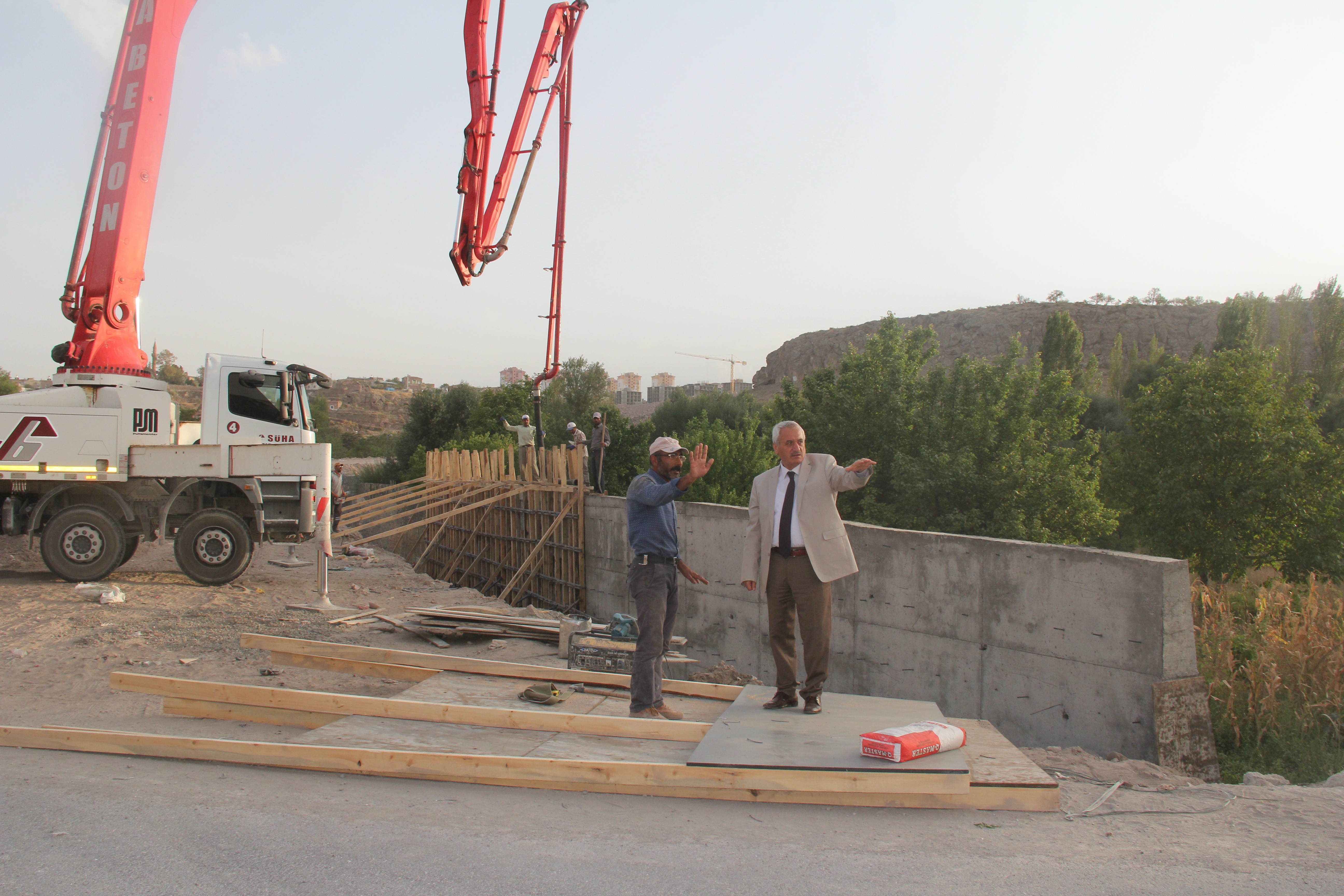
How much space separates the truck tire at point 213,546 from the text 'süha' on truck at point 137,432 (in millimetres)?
18

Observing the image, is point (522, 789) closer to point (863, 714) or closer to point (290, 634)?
point (863, 714)

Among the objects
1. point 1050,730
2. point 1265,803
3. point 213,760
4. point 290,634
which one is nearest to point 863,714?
point 1050,730

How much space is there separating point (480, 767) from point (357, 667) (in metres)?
3.05

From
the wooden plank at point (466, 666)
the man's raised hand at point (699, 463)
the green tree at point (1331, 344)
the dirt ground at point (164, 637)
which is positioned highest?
the green tree at point (1331, 344)

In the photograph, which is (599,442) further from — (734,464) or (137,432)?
(734,464)

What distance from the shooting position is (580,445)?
579 inches

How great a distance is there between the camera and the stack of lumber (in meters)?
9.59

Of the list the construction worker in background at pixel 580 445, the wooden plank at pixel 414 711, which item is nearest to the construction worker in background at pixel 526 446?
the construction worker in background at pixel 580 445

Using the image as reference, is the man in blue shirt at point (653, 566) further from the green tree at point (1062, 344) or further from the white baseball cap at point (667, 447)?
the green tree at point (1062, 344)

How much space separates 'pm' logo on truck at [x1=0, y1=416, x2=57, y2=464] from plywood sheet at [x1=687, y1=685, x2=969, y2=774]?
10405mm

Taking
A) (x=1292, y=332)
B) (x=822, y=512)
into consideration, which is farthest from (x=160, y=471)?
(x=1292, y=332)

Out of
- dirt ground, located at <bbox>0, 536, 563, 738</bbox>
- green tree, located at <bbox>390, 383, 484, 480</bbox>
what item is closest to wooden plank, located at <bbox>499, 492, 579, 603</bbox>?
dirt ground, located at <bbox>0, 536, 563, 738</bbox>

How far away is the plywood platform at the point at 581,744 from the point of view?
4176 millimetres

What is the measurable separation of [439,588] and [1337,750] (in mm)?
12112
